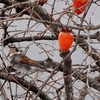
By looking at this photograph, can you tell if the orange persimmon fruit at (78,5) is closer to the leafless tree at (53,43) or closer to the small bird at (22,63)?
the leafless tree at (53,43)

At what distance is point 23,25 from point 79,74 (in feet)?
2.56

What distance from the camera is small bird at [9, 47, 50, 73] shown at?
1.44m

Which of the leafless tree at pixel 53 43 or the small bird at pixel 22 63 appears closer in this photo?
the leafless tree at pixel 53 43

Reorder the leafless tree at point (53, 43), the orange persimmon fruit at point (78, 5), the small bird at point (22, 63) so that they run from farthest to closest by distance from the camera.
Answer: the small bird at point (22, 63)
the orange persimmon fruit at point (78, 5)
the leafless tree at point (53, 43)

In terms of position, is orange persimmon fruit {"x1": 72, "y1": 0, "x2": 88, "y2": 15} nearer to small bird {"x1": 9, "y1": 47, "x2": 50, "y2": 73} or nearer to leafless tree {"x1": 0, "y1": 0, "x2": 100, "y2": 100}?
leafless tree {"x1": 0, "y1": 0, "x2": 100, "y2": 100}

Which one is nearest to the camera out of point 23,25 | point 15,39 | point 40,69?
point 40,69

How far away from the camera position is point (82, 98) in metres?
1.85

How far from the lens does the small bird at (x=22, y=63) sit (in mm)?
1439

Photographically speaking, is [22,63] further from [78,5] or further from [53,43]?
[78,5]

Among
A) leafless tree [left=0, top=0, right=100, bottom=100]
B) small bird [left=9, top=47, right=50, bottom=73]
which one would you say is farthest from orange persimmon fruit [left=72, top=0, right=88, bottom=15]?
small bird [left=9, top=47, right=50, bottom=73]

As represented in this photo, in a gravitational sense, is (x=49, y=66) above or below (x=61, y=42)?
below

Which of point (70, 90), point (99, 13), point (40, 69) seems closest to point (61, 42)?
point (70, 90)

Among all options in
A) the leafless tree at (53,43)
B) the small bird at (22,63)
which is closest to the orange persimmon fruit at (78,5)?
the leafless tree at (53,43)

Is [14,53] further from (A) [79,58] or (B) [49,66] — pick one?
(A) [79,58]
